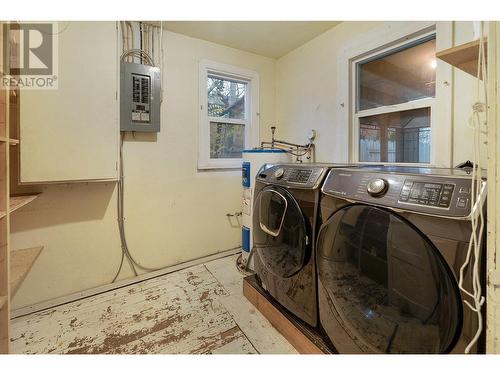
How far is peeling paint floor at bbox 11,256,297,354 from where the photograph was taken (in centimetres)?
128

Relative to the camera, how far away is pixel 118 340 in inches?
52.1

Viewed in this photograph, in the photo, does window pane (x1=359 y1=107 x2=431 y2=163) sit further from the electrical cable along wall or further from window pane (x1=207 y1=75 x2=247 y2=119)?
the electrical cable along wall

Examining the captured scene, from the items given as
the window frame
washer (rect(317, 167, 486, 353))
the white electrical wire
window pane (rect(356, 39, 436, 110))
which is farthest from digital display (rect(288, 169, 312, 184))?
window pane (rect(356, 39, 436, 110))

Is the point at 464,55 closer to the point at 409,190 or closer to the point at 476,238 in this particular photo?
the point at 409,190

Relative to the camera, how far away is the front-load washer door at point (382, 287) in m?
0.74

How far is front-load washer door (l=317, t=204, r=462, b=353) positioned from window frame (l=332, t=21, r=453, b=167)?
36.9 inches

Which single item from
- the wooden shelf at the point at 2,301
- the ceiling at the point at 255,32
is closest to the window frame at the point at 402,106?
the ceiling at the point at 255,32

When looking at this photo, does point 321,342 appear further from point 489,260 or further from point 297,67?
point 297,67

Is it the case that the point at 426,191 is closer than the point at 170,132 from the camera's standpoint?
Yes

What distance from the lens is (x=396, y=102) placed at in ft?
5.65

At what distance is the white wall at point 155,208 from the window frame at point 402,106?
3.07ft

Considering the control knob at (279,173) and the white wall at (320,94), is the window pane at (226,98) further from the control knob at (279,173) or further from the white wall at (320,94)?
the control knob at (279,173)
